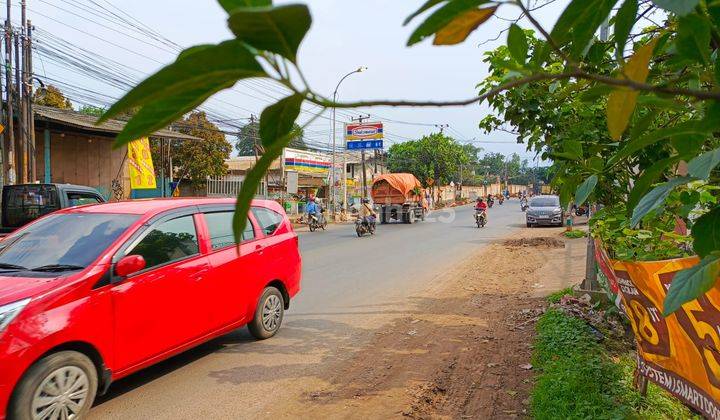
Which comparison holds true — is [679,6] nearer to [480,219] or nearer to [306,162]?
[480,219]

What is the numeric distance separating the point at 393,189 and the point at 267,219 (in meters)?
19.4

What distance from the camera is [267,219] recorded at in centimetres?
552

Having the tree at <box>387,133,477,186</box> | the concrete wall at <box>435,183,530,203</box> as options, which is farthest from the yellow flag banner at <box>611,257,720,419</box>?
the concrete wall at <box>435,183,530,203</box>

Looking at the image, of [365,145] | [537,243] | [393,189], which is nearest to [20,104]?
[537,243]

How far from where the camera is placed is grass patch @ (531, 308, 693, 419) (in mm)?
3199

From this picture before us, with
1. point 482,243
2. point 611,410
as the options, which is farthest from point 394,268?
point 611,410

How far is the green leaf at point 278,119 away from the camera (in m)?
0.60

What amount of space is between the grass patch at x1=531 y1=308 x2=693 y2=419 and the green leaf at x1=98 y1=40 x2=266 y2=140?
3.27m

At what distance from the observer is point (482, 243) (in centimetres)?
1526

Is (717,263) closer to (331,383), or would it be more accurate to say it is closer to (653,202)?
(653,202)

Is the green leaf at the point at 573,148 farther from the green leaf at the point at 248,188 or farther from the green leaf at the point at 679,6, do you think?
the green leaf at the point at 248,188

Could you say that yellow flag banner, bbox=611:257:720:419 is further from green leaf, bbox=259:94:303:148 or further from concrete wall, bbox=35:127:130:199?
concrete wall, bbox=35:127:130:199

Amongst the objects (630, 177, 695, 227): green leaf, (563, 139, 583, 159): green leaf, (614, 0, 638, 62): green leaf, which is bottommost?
(630, 177, 695, 227): green leaf

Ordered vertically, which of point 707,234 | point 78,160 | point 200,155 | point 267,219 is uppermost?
point 200,155
